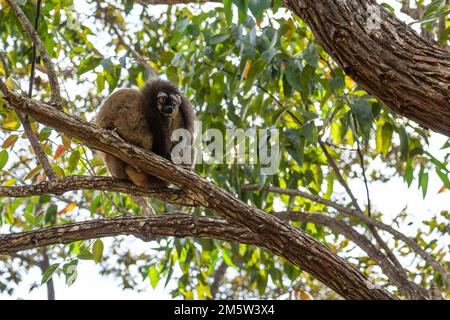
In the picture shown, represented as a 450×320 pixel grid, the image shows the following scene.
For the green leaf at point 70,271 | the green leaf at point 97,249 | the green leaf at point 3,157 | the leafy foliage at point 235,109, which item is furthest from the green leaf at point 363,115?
the green leaf at point 3,157

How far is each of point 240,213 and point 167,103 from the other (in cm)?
182

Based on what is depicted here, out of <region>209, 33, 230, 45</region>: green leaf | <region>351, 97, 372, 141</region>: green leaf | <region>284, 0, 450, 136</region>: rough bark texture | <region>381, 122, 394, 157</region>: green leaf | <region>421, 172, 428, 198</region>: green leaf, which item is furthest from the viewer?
<region>209, 33, 230, 45</region>: green leaf

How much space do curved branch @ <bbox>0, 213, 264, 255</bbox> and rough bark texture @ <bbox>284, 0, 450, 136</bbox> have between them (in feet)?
3.98

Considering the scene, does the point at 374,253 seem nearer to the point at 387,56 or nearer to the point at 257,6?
the point at 387,56

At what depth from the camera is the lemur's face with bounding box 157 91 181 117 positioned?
192 inches

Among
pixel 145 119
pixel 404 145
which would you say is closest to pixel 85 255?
pixel 145 119

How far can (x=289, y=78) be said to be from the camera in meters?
5.23

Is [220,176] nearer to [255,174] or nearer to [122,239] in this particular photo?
[255,174]

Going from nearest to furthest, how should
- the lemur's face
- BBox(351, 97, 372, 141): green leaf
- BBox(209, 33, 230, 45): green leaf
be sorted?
1. BBox(351, 97, 372, 141): green leaf
2. the lemur's face
3. BBox(209, 33, 230, 45): green leaf

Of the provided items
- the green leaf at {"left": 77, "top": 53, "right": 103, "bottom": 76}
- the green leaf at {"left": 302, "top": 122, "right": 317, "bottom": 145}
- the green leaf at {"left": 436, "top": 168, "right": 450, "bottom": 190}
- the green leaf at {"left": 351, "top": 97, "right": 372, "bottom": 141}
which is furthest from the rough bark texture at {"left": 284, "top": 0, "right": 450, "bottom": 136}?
the green leaf at {"left": 77, "top": 53, "right": 103, "bottom": 76}

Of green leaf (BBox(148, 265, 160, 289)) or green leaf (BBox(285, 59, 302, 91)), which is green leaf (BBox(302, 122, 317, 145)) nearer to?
green leaf (BBox(285, 59, 302, 91))

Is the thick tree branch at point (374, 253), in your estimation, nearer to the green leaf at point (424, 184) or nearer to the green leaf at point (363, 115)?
the green leaf at point (424, 184)

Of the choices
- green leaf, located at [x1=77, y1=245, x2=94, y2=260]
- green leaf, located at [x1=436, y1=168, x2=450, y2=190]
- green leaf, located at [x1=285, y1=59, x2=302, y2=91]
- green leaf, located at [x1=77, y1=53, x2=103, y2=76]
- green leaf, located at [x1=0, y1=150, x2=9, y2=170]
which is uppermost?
green leaf, located at [x1=77, y1=53, x2=103, y2=76]
